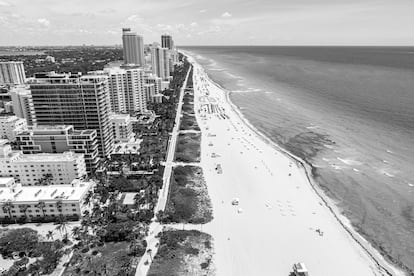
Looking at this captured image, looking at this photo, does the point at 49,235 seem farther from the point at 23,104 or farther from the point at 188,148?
the point at 23,104

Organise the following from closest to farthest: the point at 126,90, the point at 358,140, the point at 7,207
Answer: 1. the point at 7,207
2. the point at 358,140
3. the point at 126,90

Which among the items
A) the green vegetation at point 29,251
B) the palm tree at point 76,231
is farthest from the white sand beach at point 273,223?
the green vegetation at point 29,251

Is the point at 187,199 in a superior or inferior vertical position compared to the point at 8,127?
inferior

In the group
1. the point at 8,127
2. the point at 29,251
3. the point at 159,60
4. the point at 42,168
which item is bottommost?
the point at 29,251

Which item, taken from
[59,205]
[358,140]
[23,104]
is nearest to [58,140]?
[59,205]

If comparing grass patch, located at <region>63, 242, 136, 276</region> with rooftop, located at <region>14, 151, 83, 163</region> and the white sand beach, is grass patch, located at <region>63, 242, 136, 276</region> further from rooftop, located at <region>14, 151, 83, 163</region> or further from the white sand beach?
rooftop, located at <region>14, 151, 83, 163</region>

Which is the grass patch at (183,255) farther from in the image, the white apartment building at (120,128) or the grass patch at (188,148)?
the white apartment building at (120,128)
